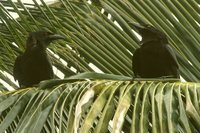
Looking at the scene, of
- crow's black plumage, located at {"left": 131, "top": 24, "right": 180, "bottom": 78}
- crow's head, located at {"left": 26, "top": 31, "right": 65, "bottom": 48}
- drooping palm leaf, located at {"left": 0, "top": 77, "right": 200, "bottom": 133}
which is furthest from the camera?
crow's head, located at {"left": 26, "top": 31, "right": 65, "bottom": 48}

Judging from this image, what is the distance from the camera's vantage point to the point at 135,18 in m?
2.83

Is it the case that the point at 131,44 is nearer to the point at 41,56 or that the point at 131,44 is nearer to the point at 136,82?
the point at 136,82

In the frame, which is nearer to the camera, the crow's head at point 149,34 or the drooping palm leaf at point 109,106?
the drooping palm leaf at point 109,106

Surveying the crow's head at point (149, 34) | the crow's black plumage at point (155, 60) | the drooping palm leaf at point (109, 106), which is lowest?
the crow's black plumage at point (155, 60)

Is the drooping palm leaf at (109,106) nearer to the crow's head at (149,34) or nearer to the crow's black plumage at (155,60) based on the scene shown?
the crow's black plumage at (155,60)

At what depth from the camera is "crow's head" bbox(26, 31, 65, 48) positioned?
3775 millimetres

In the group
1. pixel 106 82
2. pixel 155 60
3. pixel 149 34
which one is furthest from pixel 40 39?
pixel 106 82

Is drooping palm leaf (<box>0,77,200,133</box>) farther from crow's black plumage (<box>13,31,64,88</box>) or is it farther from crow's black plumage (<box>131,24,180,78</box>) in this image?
crow's black plumage (<box>13,31,64,88</box>)

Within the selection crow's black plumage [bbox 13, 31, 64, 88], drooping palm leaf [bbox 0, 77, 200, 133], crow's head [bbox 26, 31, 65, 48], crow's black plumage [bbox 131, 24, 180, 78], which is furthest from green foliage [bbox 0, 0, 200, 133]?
crow's black plumage [bbox 13, 31, 64, 88]

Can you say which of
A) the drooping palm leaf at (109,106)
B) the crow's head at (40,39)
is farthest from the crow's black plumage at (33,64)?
the drooping palm leaf at (109,106)

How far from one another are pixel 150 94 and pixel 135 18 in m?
1.04

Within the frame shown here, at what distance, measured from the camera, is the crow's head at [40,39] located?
3.78 meters

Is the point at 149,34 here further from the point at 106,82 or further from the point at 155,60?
the point at 106,82

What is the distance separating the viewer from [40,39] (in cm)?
407
